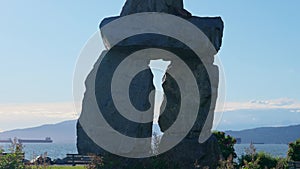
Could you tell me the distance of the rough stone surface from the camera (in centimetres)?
1065

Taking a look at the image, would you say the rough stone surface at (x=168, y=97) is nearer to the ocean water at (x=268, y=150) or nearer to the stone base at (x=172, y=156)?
the stone base at (x=172, y=156)

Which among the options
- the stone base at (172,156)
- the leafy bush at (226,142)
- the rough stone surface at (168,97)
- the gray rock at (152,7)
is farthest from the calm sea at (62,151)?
the gray rock at (152,7)

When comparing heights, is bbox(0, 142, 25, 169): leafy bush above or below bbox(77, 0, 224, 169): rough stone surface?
below

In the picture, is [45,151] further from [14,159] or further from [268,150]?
[268,150]

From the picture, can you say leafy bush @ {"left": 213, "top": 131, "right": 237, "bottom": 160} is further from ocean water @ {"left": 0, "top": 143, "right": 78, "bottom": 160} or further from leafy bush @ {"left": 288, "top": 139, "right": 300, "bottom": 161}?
ocean water @ {"left": 0, "top": 143, "right": 78, "bottom": 160}

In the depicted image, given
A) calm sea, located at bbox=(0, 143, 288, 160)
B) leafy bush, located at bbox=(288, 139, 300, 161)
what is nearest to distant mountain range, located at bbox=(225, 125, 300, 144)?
calm sea, located at bbox=(0, 143, 288, 160)

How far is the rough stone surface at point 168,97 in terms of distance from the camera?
10.6 meters

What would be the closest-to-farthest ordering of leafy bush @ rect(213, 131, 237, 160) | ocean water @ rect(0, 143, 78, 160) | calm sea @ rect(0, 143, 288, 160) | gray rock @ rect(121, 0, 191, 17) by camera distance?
ocean water @ rect(0, 143, 78, 160) < calm sea @ rect(0, 143, 288, 160) < gray rock @ rect(121, 0, 191, 17) < leafy bush @ rect(213, 131, 237, 160)

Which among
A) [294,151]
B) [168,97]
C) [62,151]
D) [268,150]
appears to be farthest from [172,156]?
[62,151]

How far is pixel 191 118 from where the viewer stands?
11898 millimetres

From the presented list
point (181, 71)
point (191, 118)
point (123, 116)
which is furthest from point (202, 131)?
point (123, 116)

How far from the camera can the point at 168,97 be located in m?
12.3

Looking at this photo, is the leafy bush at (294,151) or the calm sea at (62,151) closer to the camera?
the calm sea at (62,151)

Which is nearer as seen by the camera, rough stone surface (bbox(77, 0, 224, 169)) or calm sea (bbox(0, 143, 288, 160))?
calm sea (bbox(0, 143, 288, 160))
